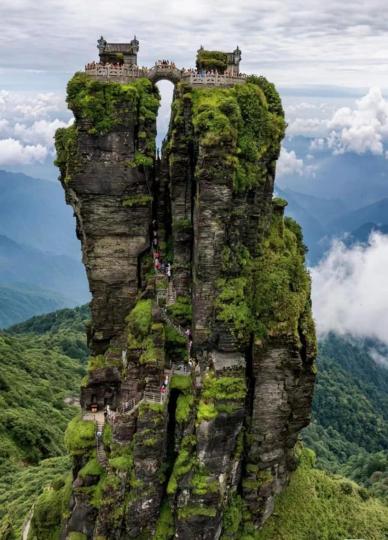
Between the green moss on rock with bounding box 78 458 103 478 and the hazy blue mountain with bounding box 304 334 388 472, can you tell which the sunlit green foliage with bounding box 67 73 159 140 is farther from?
the hazy blue mountain with bounding box 304 334 388 472

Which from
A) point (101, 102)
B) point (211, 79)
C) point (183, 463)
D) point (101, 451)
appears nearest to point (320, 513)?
point (183, 463)

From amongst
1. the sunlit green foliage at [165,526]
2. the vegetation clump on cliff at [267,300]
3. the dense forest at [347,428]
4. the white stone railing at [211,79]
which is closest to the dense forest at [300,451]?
the dense forest at [347,428]

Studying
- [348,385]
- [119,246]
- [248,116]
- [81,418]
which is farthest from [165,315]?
[348,385]

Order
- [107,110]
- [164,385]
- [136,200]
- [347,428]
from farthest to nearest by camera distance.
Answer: [347,428] < [136,200] < [164,385] < [107,110]

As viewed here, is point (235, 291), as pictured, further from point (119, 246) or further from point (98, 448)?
point (98, 448)

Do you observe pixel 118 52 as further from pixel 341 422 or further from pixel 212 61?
pixel 341 422

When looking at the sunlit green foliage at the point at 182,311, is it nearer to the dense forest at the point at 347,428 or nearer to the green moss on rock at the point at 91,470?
the green moss on rock at the point at 91,470

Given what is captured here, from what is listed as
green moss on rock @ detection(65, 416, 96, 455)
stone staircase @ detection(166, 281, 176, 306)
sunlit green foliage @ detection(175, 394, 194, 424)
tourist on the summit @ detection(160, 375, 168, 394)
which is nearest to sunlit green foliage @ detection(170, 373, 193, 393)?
sunlit green foliage @ detection(175, 394, 194, 424)

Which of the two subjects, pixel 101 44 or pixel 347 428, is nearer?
pixel 101 44
